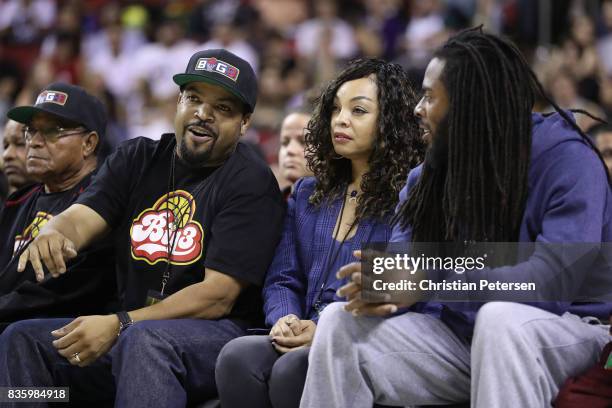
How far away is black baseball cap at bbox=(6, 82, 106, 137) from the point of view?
156 inches

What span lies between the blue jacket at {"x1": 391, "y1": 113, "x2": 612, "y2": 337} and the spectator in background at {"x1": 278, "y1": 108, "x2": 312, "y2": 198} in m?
1.62

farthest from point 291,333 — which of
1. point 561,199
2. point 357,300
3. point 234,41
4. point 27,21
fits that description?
point 27,21

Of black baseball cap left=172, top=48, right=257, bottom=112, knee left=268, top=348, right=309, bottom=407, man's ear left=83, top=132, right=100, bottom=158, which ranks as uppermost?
black baseball cap left=172, top=48, right=257, bottom=112

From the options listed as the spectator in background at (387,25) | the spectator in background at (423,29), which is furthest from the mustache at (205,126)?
the spectator in background at (387,25)

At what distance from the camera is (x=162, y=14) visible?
1034cm

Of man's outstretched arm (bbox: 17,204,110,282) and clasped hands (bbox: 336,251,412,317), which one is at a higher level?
man's outstretched arm (bbox: 17,204,110,282)

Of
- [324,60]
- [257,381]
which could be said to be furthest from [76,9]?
[257,381]

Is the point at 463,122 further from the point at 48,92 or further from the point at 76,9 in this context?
the point at 76,9

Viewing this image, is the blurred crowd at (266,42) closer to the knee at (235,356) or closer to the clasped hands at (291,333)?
the clasped hands at (291,333)

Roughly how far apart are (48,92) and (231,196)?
1.15m

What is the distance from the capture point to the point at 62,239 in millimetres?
3254

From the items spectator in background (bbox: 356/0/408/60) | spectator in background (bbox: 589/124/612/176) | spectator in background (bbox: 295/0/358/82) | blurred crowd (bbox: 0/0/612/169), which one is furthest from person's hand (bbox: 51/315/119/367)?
spectator in background (bbox: 356/0/408/60)

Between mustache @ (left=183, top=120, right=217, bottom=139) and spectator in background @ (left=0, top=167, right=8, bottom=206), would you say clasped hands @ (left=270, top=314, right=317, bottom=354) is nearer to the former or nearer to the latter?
mustache @ (left=183, top=120, right=217, bottom=139)

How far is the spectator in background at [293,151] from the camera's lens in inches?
168
